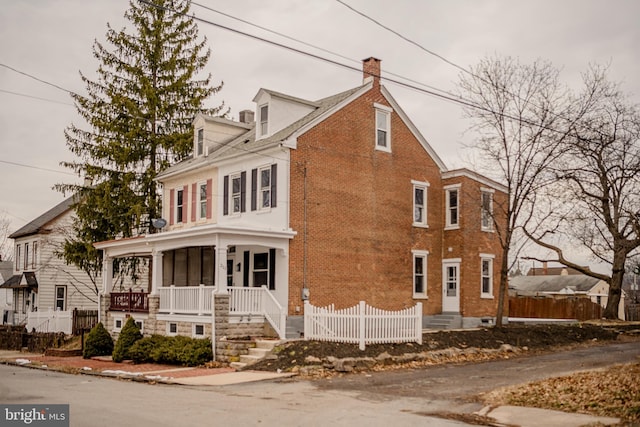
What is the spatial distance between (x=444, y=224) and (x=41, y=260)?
2754cm

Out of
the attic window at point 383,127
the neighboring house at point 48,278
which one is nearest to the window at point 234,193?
the attic window at point 383,127

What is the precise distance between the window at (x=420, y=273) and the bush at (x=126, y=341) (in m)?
11.5

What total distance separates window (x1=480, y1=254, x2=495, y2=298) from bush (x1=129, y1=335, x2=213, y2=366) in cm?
1396

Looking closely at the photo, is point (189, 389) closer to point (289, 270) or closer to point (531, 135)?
point (289, 270)

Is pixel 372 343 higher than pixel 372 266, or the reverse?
pixel 372 266

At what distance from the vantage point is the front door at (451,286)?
29891mm

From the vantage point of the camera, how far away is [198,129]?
32.3 m

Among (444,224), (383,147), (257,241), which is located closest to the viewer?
(257,241)

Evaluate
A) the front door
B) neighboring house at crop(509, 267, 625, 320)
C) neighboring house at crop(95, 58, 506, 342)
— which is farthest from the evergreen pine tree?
neighboring house at crop(509, 267, 625, 320)

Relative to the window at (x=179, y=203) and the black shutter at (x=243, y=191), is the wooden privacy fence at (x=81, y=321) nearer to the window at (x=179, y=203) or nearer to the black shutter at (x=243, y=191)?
the window at (x=179, y=203)

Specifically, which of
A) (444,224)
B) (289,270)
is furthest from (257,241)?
(444,224)

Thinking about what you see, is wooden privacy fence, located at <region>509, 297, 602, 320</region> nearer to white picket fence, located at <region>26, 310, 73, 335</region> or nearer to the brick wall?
the brick wall

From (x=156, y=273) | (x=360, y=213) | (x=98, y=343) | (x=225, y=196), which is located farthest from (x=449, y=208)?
(x=98, y=343)

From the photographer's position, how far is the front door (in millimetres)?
29891
